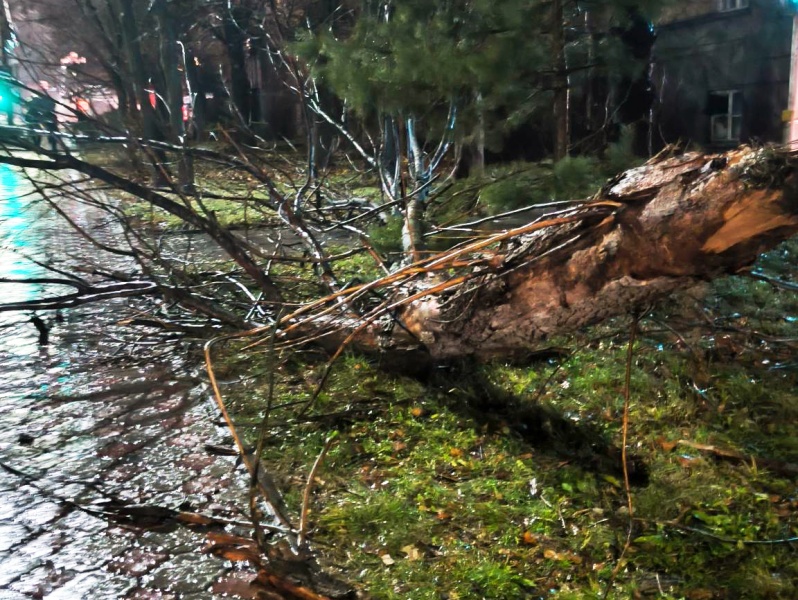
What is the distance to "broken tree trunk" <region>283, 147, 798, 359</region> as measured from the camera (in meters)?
2.30

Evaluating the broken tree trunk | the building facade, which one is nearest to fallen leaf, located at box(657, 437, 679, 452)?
the broken tree trunk

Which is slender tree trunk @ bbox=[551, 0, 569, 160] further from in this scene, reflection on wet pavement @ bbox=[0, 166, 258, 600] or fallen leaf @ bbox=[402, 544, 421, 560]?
fallen leaf @ bbox=[402, 544, 421, 560]

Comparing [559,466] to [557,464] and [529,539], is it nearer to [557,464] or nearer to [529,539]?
[557,464]

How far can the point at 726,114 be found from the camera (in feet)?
Answer: 36.2

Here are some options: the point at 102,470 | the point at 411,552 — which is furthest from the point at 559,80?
the point at 102,470

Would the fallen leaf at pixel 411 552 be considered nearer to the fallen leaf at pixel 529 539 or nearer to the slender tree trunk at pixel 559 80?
the fallen leaf at pixel 529 539

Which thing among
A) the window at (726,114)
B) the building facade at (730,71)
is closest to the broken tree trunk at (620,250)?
the building facade at (730,71)

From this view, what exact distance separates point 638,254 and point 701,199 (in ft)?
1.06

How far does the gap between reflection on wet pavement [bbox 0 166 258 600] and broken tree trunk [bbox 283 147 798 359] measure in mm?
992

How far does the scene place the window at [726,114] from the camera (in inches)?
427

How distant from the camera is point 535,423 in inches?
147

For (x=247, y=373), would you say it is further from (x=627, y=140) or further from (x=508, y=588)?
(x=627, y=140)

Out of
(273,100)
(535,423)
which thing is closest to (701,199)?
(535,423)

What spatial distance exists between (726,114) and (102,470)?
10.7m
